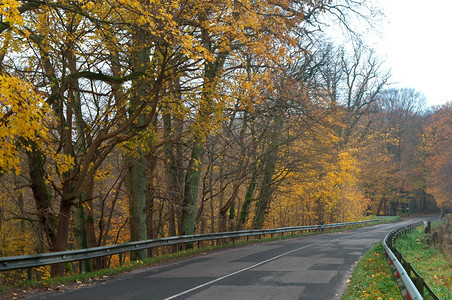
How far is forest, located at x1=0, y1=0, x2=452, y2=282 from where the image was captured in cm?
1062

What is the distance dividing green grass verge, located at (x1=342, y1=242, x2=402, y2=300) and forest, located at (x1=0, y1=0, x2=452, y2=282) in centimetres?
594

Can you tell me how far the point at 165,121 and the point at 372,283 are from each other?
11.6 metres

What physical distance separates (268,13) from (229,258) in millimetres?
8904

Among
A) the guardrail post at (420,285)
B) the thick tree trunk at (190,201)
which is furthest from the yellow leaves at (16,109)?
the thick tree trunk at (190,201)

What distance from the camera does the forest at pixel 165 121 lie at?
10.6 meters

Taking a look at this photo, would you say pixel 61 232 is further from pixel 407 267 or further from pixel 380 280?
pixel 407 267

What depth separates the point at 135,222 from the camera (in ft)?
50.7

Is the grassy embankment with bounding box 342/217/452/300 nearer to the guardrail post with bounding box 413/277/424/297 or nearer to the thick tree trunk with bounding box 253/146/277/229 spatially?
the guardrail post with bounding box 413/277/424/297

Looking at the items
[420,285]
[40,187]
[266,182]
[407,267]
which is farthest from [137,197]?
[266,182]

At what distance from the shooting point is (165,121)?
1847 centimetres

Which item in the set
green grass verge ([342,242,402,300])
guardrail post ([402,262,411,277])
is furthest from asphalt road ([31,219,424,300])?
guardrail post ([402,262,411,277])

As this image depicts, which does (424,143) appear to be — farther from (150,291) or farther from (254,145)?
(150,291)

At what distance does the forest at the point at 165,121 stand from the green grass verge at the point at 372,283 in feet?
19.5

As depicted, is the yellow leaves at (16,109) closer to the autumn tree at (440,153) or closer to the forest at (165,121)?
the forest at (165,121)
